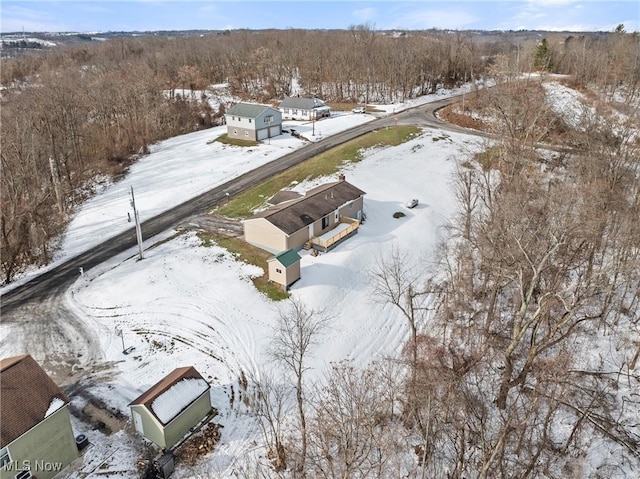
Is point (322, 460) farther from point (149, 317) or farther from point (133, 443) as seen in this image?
point (149, 317)

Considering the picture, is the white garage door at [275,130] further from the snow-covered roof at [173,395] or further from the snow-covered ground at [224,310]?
the snow-covered roof at [173,395]

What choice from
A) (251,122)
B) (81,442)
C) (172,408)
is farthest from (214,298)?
(251,122)

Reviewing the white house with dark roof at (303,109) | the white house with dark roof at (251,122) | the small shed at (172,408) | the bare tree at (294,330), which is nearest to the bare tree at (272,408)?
the bare tree at (294,330)

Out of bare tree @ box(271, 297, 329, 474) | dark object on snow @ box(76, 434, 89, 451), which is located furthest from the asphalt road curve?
bare tree @ box(271, 297, 329, 474)

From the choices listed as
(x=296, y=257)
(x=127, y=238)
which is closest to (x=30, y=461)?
(x=296, y=257)

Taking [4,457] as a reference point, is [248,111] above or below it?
above

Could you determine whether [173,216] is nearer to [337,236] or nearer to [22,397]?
[337,236]
